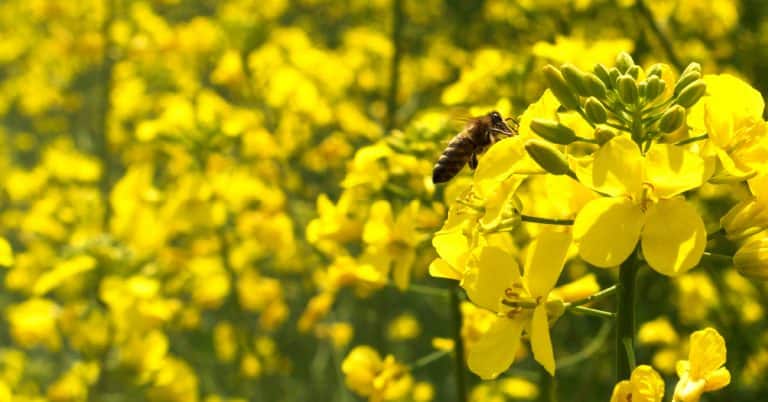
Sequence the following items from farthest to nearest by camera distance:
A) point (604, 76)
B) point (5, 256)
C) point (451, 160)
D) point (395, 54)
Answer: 1. point (395, 54)
2. point (451, 160)
3. point (5, 256)
4. point (604, 76)

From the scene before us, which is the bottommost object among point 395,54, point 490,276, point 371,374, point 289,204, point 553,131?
point 289,204

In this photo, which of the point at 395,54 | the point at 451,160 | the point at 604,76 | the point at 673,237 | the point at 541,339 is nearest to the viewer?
the point at 673,237

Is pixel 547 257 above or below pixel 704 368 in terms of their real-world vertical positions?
above

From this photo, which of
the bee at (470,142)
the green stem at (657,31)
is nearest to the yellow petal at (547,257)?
the bee at (470,142)

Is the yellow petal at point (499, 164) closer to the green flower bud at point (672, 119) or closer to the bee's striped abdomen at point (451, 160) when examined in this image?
the green flower bud at point (672, 119)

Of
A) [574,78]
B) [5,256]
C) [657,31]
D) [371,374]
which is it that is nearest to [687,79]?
[574,78]

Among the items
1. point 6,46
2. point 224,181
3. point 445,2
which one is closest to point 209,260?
point 224,181

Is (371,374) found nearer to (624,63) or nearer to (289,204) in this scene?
(624,63)
